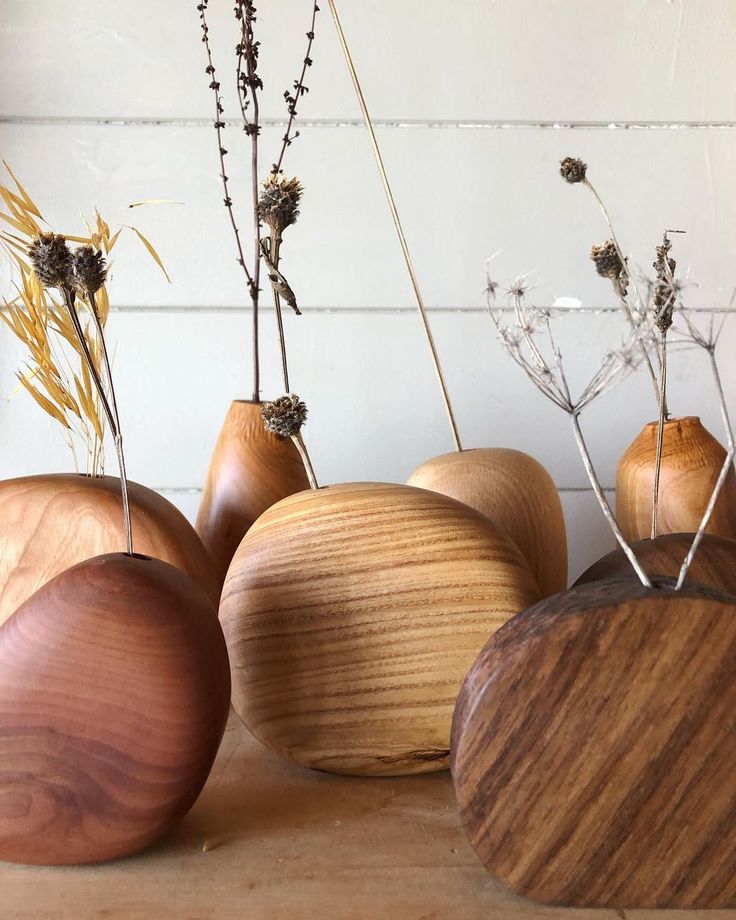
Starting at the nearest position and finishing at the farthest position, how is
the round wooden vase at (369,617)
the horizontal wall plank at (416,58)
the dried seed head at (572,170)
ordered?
the round wooden vase at (369,617) < the dried seed head at (572,170) < the horizontal wall plank at (416,58)

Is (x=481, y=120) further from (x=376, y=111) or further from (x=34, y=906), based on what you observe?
(x=34, y=906)

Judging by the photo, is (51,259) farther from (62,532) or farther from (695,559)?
(695,559)

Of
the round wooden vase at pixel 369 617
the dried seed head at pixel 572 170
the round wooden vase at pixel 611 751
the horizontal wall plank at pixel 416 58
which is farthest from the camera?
the horizontal wall plank at pixel 416 58

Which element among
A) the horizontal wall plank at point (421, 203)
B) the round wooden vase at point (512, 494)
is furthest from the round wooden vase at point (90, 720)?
the horizontal wall plank at point (421, 203)

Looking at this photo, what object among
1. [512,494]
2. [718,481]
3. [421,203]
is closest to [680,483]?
A: [512,494]

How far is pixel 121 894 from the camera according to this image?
34 centimetres

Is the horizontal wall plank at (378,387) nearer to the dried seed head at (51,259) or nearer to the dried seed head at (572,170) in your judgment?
the dried seed head at (572,170)

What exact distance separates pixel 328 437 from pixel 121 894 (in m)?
0.47

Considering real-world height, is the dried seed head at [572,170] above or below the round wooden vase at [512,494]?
above

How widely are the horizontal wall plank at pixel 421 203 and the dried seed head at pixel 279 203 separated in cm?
24

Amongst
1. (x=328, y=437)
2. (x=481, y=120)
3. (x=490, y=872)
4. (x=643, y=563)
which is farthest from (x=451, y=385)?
(x=490, y=872)

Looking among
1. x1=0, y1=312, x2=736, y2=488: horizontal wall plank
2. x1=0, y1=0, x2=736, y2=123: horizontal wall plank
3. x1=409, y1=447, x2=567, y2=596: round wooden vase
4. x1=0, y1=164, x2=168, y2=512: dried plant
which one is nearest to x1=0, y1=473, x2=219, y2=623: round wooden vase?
x1=0, y1=164, x2=168, y2=512: dried plant

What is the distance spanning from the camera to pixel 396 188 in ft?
2.47

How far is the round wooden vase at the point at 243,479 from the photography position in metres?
0.58
